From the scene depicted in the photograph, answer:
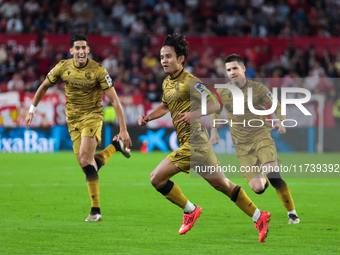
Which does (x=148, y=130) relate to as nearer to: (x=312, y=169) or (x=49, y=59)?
(x=49, y=59)

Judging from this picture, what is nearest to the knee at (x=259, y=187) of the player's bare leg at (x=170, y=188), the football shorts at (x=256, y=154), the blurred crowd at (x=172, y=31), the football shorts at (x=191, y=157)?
the football shorts at (x=256, y=154)

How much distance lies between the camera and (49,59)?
19.4 meters

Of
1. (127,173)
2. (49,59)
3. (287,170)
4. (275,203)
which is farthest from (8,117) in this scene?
(275,203)

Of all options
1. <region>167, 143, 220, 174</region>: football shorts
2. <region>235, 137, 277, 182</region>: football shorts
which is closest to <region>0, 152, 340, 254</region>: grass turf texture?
<region>235, 137, 277, 182</region>: football shorts

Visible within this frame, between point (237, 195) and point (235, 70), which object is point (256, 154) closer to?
point (235, 70)

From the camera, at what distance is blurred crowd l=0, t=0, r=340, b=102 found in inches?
751

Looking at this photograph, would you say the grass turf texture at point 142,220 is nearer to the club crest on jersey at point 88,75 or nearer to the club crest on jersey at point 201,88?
the club crest on jersey at point 201,88

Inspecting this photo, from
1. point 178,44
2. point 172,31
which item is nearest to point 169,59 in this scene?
point 178,44

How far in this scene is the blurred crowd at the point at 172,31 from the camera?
19.1 metres

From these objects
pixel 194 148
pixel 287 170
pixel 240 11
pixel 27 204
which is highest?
Result: pixel 240 11

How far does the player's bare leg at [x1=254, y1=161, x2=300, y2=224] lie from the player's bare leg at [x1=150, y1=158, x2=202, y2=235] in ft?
4.10

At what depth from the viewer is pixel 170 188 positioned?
566 cm

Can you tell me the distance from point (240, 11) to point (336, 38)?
4292 millimetres

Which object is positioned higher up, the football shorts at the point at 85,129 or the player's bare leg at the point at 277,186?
the football shorts at the point at 85,129
